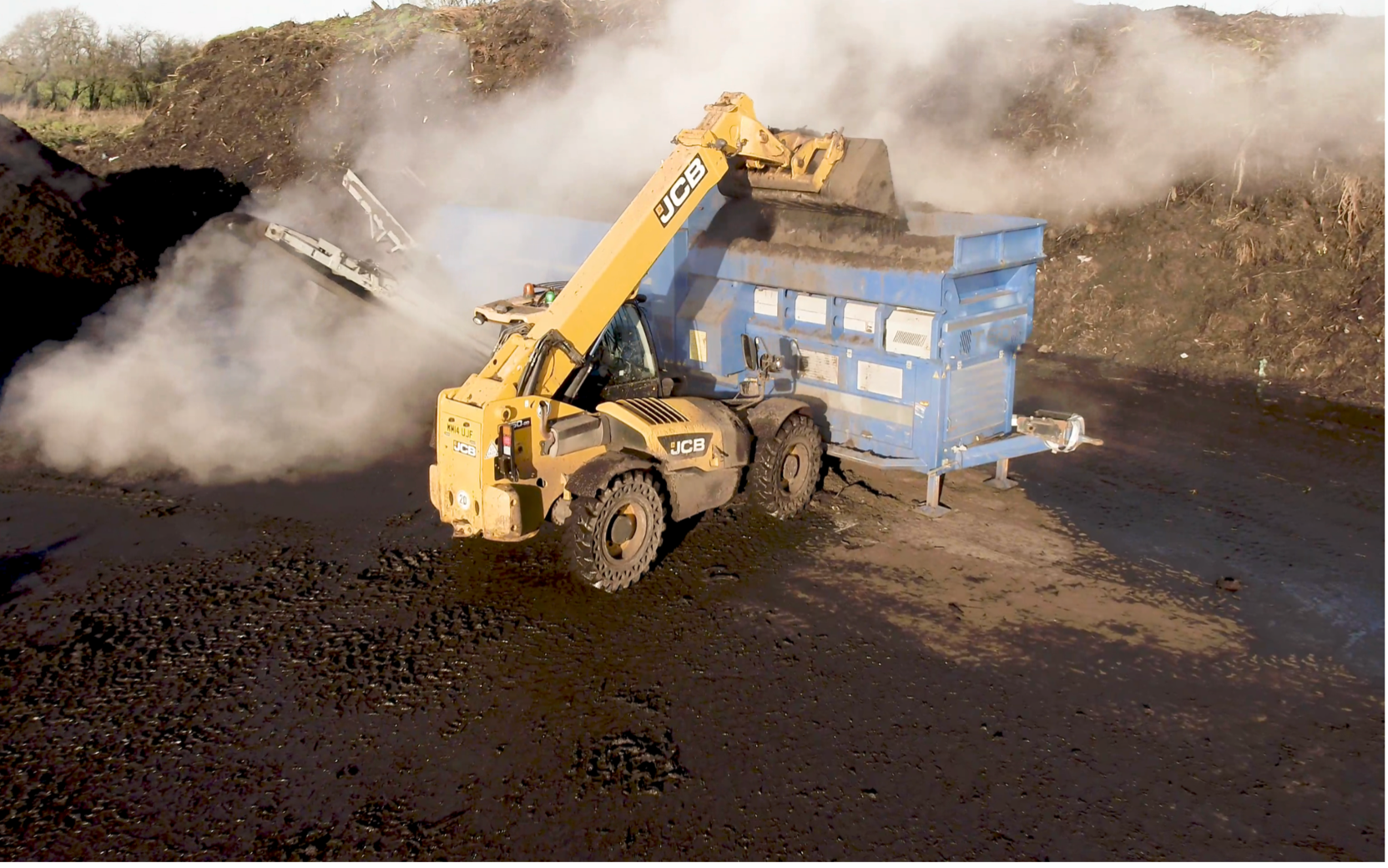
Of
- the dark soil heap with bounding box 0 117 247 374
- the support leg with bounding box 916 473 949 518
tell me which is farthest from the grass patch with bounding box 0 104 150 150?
the support leg with bounding box 916 473 949 518

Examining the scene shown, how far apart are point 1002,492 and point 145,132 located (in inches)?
817

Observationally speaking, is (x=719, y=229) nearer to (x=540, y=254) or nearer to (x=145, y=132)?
(x=540, y=254)

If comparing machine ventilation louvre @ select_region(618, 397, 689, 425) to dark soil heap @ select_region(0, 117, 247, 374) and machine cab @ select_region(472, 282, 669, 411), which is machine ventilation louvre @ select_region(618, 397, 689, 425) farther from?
dark soil heap @ select_region(0, 117, 247, 374)

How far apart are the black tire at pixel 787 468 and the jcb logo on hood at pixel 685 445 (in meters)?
0.66

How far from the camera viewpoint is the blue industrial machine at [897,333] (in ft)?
28.5

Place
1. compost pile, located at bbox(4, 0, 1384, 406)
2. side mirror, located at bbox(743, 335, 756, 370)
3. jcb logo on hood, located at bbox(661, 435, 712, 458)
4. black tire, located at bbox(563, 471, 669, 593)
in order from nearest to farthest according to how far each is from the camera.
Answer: black tire, located at bbox(563, 471, 669, 593), jcb logo on hood, located at bbox(661, 435, 712, 458), side mirror, located at bbox(743, 335, 756, 370), compost pile, located at bbox(4, 0, 1384, 406)

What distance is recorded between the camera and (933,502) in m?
9.20

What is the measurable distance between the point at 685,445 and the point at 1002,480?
3334mm

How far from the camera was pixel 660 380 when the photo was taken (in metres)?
8.73

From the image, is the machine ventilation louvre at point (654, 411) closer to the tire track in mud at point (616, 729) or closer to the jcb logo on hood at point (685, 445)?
the jcb logo on hood at point (685, 445)

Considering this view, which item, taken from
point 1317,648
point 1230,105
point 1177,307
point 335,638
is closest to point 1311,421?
point 1177,307

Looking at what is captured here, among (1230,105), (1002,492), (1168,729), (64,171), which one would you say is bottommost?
(1168,729)

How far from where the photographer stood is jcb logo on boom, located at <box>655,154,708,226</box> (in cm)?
830

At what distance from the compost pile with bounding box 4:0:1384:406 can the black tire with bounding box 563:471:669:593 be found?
9.96 ft
